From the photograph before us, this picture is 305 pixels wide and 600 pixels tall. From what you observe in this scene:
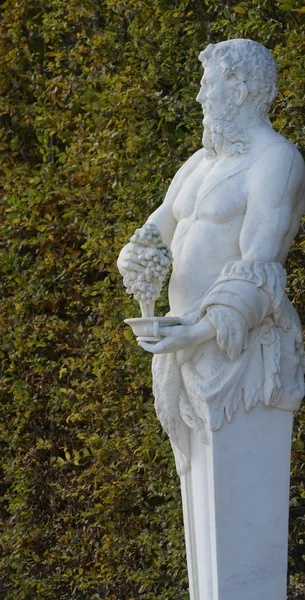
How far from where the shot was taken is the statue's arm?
509 cm

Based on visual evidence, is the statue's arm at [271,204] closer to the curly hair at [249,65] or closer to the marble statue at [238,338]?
the marble statue at [238,338]

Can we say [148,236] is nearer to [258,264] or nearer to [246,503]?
[258,264]

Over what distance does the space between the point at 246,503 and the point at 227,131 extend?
133 cm

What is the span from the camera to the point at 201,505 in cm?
531

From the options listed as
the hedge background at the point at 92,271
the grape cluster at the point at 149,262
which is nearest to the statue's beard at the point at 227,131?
the grape cluster at the point at 149,262

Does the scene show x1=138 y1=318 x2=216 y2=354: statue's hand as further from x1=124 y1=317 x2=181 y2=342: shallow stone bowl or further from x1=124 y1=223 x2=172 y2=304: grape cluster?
x1=124 y1=223 x2=172 y2=304: grape cluster

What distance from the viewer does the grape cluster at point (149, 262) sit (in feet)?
17.1

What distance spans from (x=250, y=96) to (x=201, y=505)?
4.87 feet

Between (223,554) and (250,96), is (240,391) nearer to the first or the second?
(223,554)

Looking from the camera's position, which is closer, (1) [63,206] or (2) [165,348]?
(2) [165,348]

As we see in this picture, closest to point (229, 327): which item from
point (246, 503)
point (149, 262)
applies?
point (149, 262)

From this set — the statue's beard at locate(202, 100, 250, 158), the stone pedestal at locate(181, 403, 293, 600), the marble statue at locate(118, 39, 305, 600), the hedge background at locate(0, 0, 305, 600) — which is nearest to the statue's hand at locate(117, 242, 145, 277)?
the marble statue at locate(118, 39, 305, 600)

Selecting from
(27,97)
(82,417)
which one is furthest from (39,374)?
(27,97)

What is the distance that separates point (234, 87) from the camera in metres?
5.26
